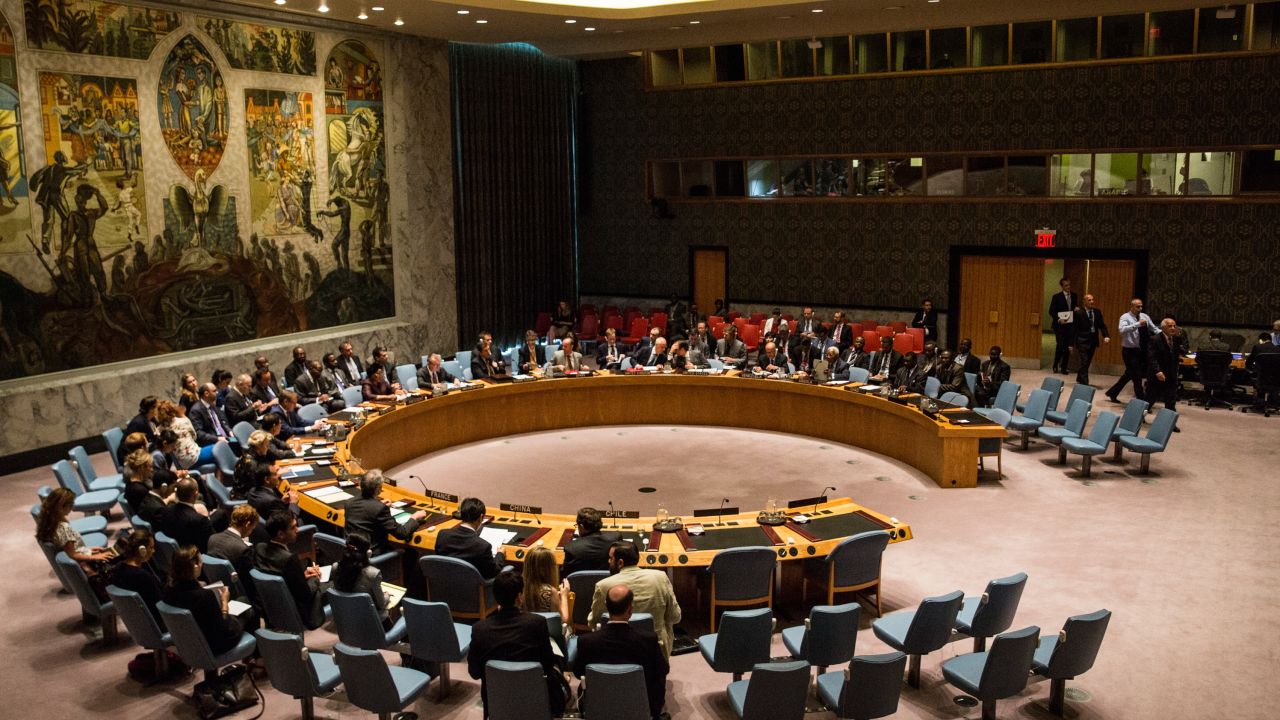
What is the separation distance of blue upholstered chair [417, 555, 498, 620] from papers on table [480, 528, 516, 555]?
14.9 inches

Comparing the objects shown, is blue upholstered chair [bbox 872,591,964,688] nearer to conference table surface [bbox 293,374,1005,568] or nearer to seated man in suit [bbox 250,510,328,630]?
conference table surface [bbox 293,374,1005,568]

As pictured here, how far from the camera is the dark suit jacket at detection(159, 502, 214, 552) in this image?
7.75 meters

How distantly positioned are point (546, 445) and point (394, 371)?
2.47 metres

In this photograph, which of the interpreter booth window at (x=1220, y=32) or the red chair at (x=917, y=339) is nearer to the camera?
the interpreter booth window at (x=1220, y=32)

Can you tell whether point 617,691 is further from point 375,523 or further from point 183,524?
point 183,524

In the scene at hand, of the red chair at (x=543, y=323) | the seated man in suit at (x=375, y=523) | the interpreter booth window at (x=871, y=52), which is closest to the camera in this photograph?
the seated man in suit at (x=375, y=523)

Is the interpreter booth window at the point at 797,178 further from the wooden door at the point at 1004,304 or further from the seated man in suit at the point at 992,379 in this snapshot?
the seated man in suit at the point at 992,379

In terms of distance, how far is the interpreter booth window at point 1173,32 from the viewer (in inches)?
622

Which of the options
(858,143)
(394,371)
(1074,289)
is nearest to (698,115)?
(858,143)

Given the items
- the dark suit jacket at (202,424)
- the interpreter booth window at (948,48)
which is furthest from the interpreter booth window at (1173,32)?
the dark suit jacket at (202,424)

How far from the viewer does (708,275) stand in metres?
20.8

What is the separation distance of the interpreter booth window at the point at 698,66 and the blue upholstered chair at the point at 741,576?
14.5 m

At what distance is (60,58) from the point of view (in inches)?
480

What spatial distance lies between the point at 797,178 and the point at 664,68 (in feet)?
11.7
